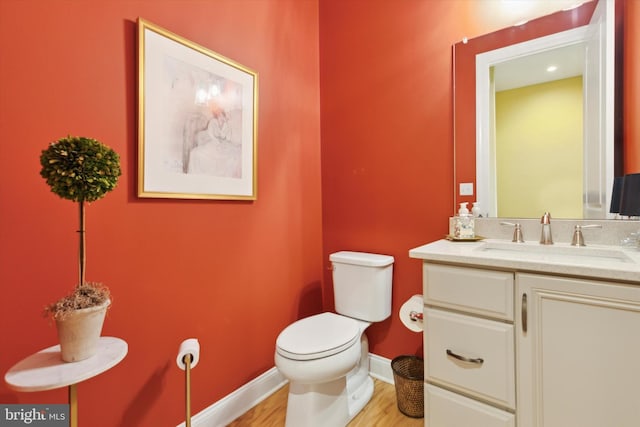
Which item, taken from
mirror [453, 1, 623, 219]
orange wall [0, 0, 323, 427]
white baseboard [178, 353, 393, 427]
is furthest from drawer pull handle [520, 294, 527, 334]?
orange wall [0, 0, 323, 427]

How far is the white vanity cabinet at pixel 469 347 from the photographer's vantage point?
1.03 m

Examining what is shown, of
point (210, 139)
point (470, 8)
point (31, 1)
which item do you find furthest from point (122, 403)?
point (470, 8)

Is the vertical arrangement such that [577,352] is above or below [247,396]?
above

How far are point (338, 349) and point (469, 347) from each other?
0.53 meters

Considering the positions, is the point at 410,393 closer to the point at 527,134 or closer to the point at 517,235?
the point at 517,235

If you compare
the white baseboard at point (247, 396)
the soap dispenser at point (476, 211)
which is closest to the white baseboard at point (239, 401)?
the white baseboard at point (247, 396)

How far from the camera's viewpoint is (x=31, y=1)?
956 mm

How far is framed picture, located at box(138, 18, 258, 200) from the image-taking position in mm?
1220

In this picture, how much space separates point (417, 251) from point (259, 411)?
48.1 inches

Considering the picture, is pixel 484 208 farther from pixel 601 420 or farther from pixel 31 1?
pixel 31 1

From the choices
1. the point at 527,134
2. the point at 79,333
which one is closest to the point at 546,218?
the point at 527,134

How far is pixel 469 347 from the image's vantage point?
1.10m

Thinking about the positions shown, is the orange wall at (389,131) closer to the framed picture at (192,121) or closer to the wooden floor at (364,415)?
the wooden floor at (364,415)

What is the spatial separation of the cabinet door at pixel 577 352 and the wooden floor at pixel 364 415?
696 mm
